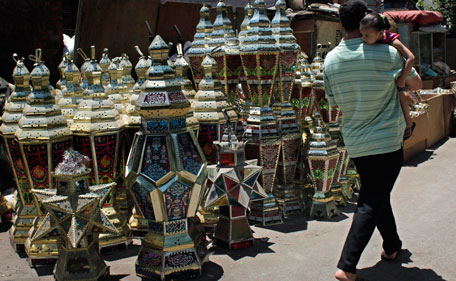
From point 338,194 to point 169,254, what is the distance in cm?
208

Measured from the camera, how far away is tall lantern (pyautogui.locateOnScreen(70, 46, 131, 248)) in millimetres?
3498

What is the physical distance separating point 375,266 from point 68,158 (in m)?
2.11

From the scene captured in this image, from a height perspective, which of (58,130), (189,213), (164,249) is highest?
(58,130)

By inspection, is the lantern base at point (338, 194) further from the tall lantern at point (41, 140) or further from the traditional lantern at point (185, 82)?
the tall lantern at point (41, 140)

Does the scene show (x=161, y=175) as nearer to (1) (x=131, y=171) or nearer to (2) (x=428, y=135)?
(1) (x=131, y=171)

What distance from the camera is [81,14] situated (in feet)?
20.9

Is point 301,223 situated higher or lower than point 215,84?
lower

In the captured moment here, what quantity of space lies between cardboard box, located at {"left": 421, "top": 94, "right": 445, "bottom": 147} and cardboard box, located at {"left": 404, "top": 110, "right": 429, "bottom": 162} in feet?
0.81

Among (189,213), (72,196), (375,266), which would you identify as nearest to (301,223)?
(375,266)

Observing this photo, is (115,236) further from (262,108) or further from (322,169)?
(322,169)

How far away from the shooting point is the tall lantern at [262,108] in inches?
164

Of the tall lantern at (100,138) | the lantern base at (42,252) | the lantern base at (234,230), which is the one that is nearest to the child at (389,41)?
the lantern base at (234,230)

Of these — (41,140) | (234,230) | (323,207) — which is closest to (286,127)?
(323,207)

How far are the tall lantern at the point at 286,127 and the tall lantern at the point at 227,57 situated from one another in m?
0.44
